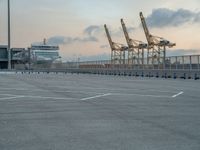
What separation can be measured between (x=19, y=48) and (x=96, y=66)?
296ft

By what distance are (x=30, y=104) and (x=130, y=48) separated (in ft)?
Result: 409

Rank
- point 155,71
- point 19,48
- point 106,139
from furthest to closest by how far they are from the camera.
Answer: point 19,48 < point 155,71 < point 106,139

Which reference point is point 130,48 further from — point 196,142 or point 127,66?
point 196,142

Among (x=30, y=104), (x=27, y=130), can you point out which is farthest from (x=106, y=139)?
(x=30, y=104)

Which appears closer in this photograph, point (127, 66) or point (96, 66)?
point (127, 66)

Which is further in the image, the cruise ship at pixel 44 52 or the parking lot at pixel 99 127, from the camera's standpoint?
the cruise ship at pixel 44 52

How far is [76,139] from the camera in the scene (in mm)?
8258

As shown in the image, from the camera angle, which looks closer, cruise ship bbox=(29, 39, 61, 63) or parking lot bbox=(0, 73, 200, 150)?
parking lot bbox=(0, 73, 200, 150)

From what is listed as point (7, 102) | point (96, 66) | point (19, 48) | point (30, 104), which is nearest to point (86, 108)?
point (30, 104)

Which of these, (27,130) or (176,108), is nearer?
(27,130)

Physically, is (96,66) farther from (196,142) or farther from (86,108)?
(196,142)

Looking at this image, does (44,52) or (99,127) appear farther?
(44,52)

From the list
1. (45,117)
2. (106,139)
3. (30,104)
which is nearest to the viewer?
(106,139)

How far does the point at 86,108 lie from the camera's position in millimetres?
13688
